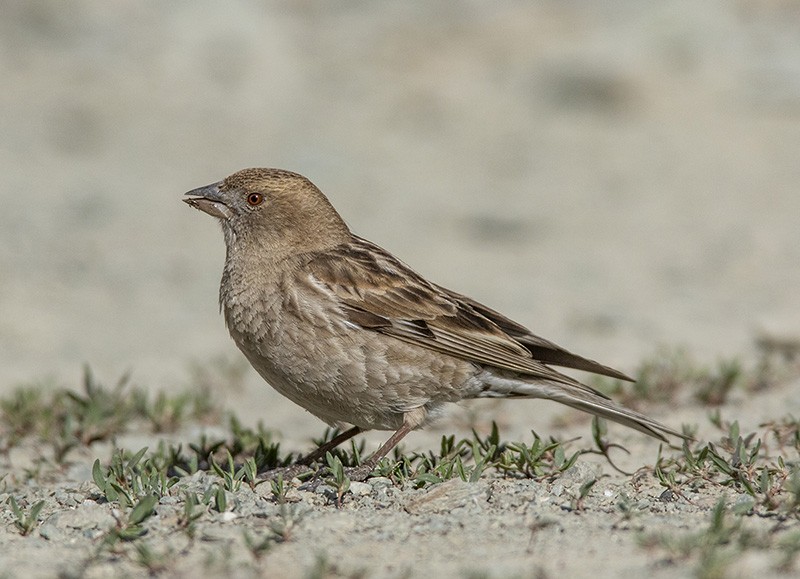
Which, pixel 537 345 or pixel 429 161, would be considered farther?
pixel 429 161

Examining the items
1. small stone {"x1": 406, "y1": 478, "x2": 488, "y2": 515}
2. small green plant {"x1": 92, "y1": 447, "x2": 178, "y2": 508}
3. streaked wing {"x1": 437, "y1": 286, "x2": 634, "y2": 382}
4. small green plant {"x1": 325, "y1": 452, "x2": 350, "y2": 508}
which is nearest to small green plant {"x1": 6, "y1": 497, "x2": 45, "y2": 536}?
small green plant {"x1": 92, "y1": 447, "x2": 178, "y2": 508}

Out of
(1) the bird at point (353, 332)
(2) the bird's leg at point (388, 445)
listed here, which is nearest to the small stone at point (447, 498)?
(2) the bird's leg at point (388, 445)

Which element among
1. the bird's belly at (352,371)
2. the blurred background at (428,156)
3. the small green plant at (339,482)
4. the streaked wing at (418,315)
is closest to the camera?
the small green plant at (339,482)

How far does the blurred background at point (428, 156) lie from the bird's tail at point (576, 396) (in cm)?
286

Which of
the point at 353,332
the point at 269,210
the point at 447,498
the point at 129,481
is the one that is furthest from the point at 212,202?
the point at 447,498

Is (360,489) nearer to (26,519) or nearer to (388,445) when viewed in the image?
(388,445)

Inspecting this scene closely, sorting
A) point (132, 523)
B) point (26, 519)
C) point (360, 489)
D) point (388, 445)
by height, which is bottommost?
point (26, 519)

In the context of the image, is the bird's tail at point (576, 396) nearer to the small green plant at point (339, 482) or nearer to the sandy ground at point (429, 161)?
the sandy ground at point (429, 161)

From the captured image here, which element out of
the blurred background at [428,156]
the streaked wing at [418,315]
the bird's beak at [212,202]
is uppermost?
the blurred background at [428,156]

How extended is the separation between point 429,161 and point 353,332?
834 centimetres

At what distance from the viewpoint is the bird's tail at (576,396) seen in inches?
227

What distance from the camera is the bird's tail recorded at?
227 inches

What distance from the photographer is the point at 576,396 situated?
5.89 metres

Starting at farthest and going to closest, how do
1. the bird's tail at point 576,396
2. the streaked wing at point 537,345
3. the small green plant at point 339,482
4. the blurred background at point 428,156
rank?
the blurred background at point 428,156
the streaked wing at point 537,345
the bird's tail at point 576,396
the small green plant at point 339,482
